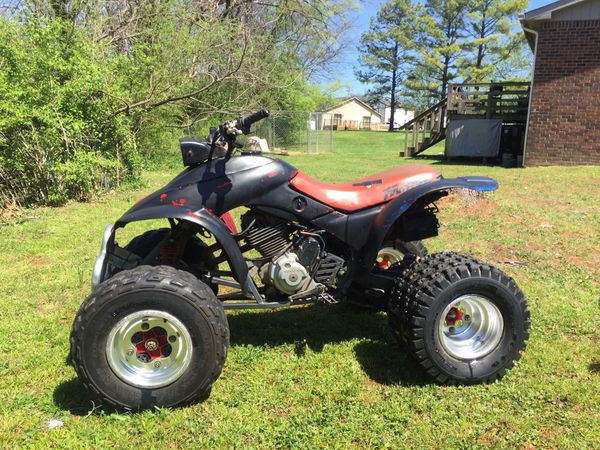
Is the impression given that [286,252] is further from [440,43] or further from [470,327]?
[440,43]

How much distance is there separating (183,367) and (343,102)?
2643 inches

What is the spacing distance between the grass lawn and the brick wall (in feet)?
31.3

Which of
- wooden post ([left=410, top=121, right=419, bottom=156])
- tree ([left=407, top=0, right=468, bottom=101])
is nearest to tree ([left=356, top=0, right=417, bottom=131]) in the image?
tree ([left=407, top=0, right=468, bottom=101])

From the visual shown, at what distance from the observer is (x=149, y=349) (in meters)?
2.71

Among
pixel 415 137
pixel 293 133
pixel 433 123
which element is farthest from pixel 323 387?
pixel 293 133

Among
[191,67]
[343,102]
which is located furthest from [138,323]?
[343,102]

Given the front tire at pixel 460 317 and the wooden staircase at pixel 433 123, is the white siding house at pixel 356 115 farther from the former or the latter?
the front tire at pixel 460 317

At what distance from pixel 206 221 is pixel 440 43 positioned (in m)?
49.0

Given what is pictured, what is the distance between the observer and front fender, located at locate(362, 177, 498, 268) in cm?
298

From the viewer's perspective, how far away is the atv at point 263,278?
2615 millimetres

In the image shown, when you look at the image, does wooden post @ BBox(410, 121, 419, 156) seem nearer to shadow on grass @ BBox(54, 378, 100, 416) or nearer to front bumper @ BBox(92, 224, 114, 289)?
front bumper @ BBox(92, 224, 114, 289)

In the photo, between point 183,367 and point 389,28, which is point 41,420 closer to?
point 183,367

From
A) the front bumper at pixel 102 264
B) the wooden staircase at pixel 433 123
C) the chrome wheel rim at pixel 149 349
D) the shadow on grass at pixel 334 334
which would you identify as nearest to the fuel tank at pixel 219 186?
the front bumper at pixel 102 264

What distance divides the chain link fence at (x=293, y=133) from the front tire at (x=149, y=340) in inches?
805
